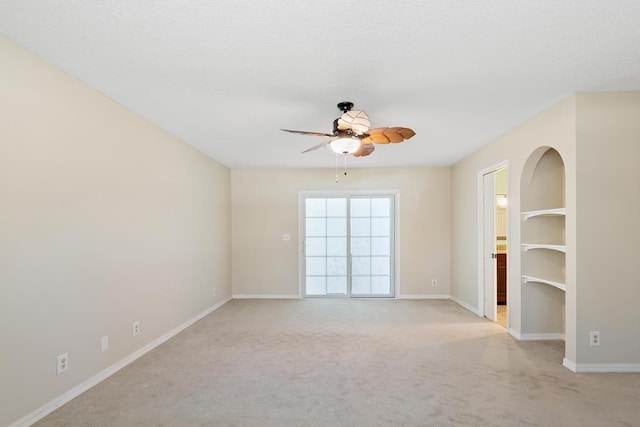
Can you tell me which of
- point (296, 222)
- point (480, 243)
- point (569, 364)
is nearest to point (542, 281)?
point (569, 364)

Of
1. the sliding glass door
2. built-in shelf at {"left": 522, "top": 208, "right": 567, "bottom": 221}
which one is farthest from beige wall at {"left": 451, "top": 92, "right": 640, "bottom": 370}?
the sliding glass door

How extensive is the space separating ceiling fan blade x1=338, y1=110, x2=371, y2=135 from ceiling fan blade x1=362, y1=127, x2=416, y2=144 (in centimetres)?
10

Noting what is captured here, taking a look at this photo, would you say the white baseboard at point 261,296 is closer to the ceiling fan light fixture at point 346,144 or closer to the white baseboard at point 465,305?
the white baseboard at point 465,305

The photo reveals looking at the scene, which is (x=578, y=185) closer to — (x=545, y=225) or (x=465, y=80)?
(x=545, y=225)

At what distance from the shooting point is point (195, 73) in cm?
251

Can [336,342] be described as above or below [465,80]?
below

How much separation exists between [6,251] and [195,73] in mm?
1671

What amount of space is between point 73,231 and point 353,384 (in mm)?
2515

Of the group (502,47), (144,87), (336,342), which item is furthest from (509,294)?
(144,87)

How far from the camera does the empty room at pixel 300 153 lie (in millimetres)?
2035

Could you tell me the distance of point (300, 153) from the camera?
511 centimetres

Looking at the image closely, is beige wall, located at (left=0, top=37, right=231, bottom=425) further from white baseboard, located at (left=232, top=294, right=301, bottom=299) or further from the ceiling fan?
white baseboard, located at (left=232, top=294, right=301, bottom=299)

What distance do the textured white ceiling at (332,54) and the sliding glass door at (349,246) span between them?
299 centimetres

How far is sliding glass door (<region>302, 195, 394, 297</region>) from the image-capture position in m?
6.40
